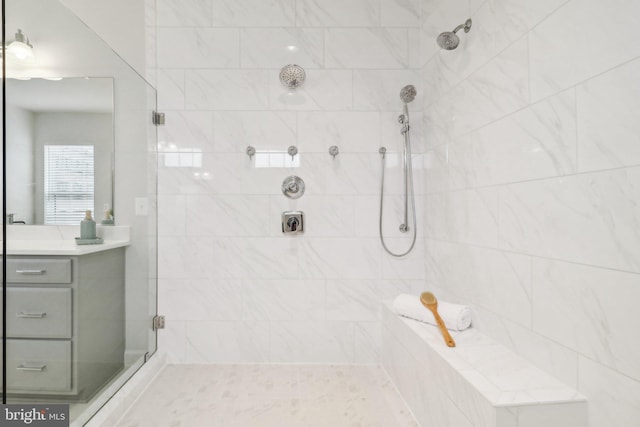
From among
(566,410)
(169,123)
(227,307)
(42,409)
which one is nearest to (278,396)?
(227,307)

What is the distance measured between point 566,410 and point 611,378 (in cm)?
17

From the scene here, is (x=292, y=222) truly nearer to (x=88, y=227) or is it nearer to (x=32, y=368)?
(x=88, y=227)

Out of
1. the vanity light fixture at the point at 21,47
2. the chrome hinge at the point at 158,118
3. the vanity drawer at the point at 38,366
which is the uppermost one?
the chrome hinge at the point at 158,118

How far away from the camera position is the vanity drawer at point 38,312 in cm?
117

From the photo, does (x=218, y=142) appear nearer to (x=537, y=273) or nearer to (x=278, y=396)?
(x=278, y=396)

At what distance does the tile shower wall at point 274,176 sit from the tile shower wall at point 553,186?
54 cm

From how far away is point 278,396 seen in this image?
1.90m

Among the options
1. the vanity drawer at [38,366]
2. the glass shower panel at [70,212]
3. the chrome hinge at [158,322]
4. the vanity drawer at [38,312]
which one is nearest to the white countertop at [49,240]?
the glass shower panel at [70,212]

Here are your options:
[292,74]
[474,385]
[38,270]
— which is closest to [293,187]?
[292,74]

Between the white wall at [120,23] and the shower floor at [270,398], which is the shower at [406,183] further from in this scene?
the white wall at [120,23]

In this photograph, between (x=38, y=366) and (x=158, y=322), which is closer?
(x=38, y=366)

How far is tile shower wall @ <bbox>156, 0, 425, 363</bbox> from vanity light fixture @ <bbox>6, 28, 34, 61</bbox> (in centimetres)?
110

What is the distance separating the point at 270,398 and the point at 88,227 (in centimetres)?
127

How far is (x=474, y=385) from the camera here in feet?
3.83
